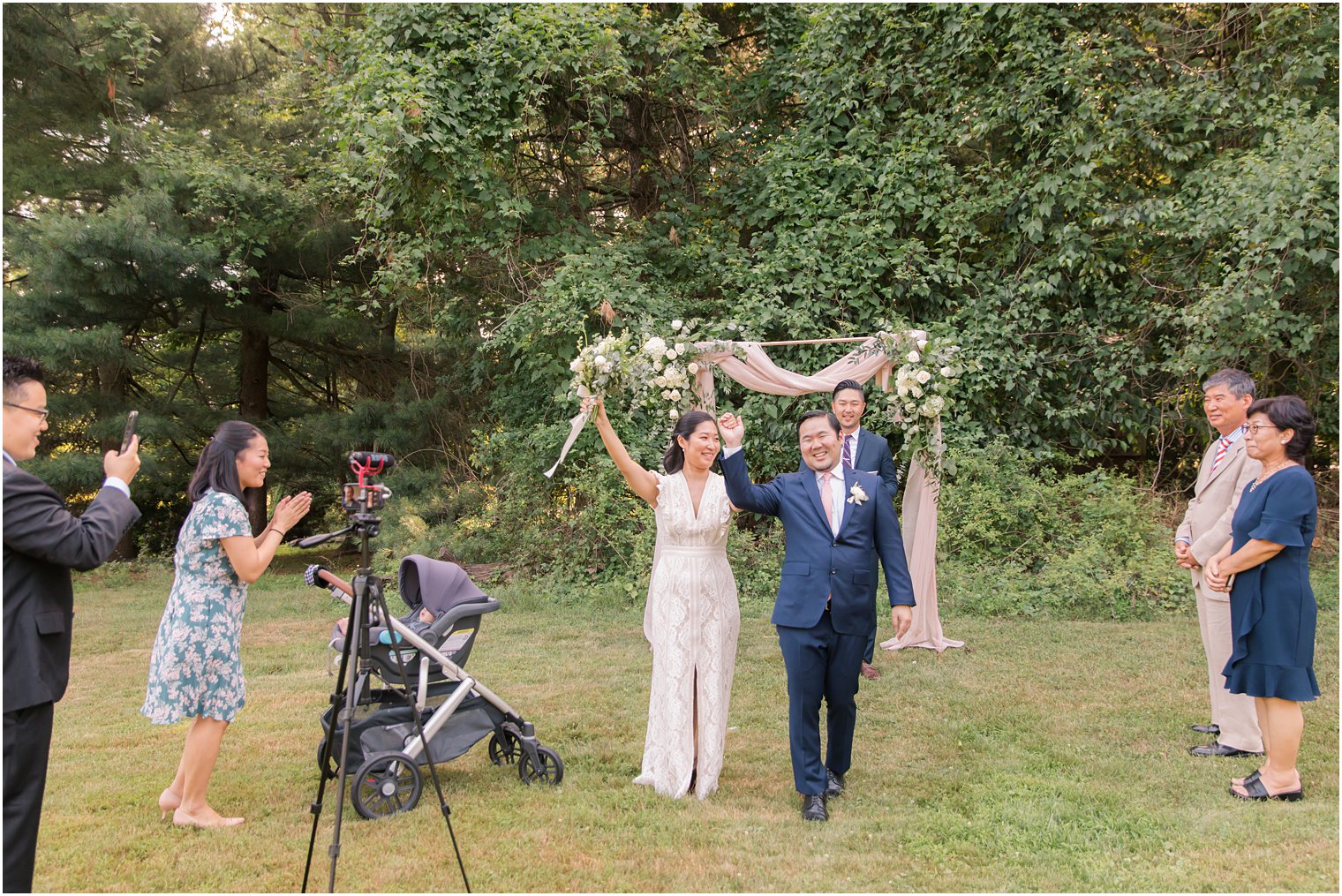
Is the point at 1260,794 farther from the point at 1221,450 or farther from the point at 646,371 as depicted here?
the point at 646,371

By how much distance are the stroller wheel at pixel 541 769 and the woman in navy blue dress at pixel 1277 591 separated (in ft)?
11.3

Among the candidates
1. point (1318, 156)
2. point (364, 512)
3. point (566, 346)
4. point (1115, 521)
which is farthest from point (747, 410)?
point (364, 512)

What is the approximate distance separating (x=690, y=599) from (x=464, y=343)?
32.5 feet

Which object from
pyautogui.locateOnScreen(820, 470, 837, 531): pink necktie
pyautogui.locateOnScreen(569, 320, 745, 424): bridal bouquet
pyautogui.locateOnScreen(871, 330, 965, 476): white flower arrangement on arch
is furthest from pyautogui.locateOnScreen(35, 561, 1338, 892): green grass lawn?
pyautogui.locateOnScreen(569, 320, 745, 424): bridal bouquet

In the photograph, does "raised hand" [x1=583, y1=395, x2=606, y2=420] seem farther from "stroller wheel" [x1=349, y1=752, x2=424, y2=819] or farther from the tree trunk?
the tree trunk

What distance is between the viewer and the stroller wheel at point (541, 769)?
4.80 m

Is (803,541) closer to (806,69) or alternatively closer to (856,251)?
(856,251)

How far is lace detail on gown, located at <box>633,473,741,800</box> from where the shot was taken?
4602mm

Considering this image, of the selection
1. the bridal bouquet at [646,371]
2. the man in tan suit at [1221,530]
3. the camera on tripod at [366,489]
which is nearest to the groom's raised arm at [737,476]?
the bridal bouquet at [646,371]

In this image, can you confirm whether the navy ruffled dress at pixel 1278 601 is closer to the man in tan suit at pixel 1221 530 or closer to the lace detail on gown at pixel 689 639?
the man in tan suit at pixel 1221 530

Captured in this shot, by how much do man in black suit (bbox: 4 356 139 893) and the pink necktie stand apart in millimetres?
2968

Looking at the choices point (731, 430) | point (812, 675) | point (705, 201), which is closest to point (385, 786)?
point (812, 675)

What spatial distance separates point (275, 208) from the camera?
13.4 metres

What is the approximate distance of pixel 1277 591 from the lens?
14.3 feet
